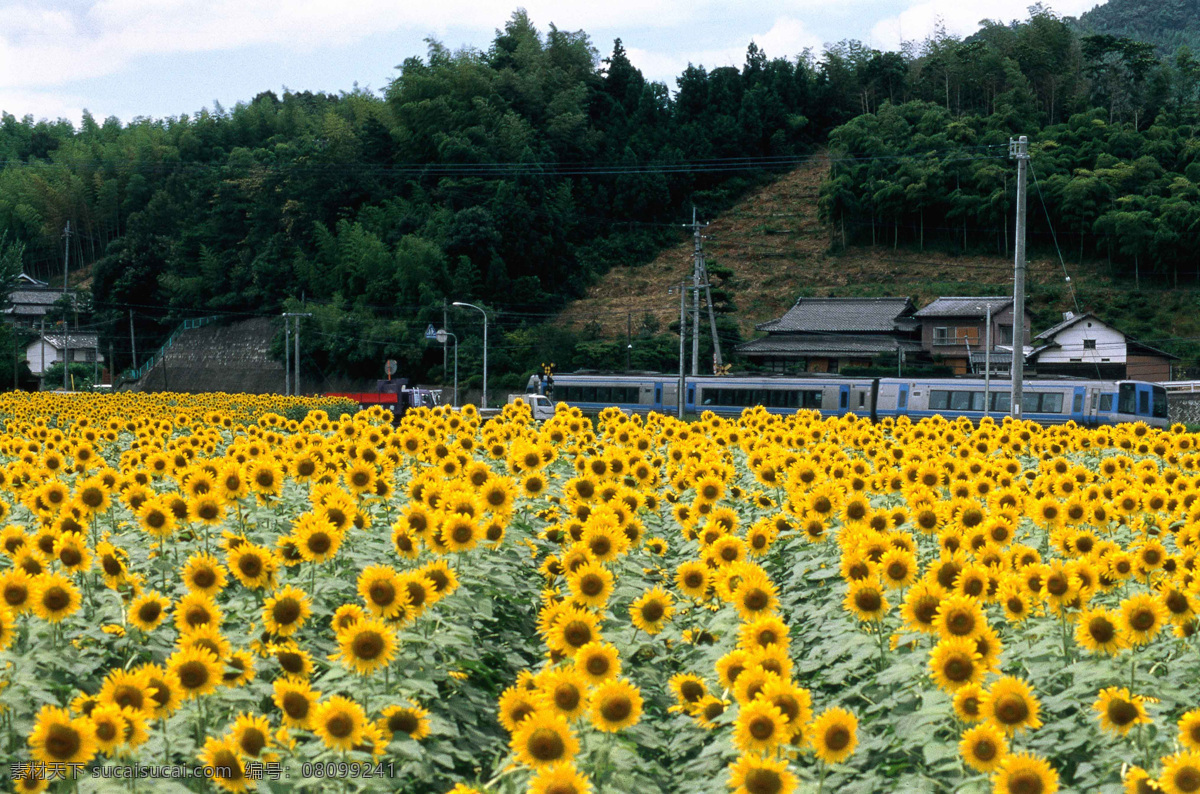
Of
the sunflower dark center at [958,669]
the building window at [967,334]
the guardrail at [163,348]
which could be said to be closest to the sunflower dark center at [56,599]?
the sunflower dark center at [958,669]

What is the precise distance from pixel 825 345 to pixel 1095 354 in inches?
499

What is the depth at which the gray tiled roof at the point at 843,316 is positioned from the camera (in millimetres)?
62281

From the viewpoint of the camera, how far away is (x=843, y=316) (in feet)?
209

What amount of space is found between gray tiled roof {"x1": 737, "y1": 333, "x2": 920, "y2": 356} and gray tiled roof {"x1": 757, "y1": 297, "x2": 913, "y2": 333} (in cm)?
Answer: 45

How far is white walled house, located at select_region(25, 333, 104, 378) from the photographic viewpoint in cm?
7856

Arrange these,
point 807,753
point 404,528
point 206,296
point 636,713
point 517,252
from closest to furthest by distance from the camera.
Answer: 1. point 636,713
2. point 807,753
3. point 404,528
4. point 517,252
5. point 206,296

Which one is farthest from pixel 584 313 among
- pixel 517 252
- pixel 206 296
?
pixel 206 296

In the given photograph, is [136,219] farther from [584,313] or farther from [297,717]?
[297,717]

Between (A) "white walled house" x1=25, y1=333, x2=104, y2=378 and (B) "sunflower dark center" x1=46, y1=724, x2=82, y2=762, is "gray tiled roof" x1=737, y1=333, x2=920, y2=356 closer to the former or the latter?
(A) "white walled house" x1=25, y1=333, x2=104, y2=378

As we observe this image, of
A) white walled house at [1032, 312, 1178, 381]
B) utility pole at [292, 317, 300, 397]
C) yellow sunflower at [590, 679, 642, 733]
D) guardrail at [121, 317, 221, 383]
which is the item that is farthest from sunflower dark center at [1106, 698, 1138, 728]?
guardrail at [121, 317, 221, 383]

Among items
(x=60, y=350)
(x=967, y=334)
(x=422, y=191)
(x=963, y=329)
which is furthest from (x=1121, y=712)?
(x=60, y=350)

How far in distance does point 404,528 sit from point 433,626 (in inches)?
27.8

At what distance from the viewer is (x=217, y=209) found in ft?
278

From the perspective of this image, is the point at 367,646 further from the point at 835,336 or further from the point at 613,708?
the point at 835,336
